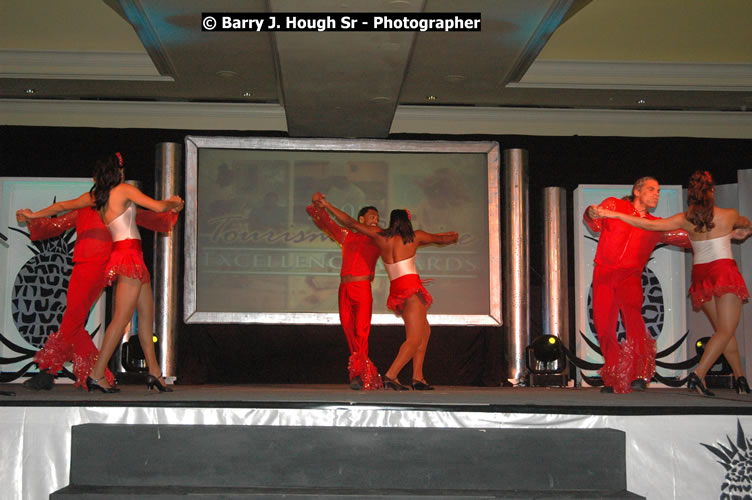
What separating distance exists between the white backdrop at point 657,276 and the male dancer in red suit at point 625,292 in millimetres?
1783

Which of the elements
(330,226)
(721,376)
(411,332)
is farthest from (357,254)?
(721,376)

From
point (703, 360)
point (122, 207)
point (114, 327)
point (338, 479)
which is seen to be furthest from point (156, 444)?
point (703, 360)

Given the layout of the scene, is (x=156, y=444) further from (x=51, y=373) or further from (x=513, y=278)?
(x=513, y=278)

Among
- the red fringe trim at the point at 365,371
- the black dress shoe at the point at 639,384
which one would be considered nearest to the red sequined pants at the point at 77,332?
the red fringe trim at the point at 365,371

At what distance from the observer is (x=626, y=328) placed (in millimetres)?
5840

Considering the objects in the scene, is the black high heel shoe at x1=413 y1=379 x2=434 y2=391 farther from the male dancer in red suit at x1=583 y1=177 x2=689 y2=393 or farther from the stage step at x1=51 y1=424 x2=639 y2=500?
the stage step at x1=51 y1=424 x2=639 y2=500

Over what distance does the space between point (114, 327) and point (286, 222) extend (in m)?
2.98

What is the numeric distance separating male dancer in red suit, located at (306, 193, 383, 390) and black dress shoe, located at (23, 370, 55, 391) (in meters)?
2.23

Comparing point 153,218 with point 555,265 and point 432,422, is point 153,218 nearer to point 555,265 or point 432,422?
point 432,422

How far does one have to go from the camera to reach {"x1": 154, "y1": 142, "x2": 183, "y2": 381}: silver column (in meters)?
7.26

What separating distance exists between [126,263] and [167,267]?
230 centimetres

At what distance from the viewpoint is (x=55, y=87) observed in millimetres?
7578

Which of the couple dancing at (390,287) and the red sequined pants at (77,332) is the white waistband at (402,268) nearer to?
the couple dancing at (390,287)

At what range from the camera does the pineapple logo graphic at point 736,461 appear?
393cm
